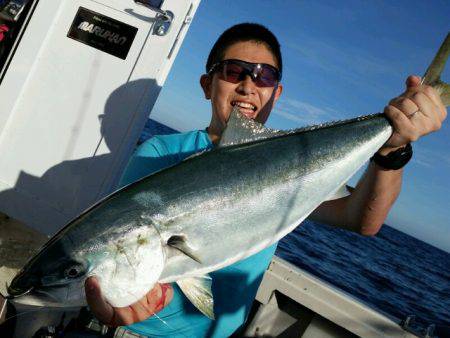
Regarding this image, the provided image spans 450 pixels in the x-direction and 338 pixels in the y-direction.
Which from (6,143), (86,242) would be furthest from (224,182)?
(6,143)

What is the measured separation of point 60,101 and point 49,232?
4.65ft

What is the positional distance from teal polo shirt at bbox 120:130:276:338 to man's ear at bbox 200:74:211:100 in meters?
0.64

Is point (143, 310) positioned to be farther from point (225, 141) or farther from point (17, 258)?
point (17, 258)

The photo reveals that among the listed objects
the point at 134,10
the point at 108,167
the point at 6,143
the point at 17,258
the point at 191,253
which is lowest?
the point at 17,258

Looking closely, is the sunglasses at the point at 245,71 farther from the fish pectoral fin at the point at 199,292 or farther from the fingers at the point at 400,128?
the fish pectoral fin at the point at 199,292

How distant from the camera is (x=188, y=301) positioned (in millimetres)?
2059

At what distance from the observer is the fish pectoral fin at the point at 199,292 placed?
1.69 meters

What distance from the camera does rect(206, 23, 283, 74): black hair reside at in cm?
257

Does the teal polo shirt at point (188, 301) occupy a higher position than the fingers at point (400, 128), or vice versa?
the fingers at point (400, 128)

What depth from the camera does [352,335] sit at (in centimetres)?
328

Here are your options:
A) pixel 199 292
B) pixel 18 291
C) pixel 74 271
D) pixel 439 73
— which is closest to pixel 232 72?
pixel 439 73

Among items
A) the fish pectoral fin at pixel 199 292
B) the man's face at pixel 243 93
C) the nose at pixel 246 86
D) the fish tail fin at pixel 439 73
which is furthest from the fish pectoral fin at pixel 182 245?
the fish tail fin at pixel 439 73

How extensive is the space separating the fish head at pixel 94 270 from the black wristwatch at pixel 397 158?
49.8 inches

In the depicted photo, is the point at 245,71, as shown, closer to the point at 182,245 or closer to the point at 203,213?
the point at 203,213
